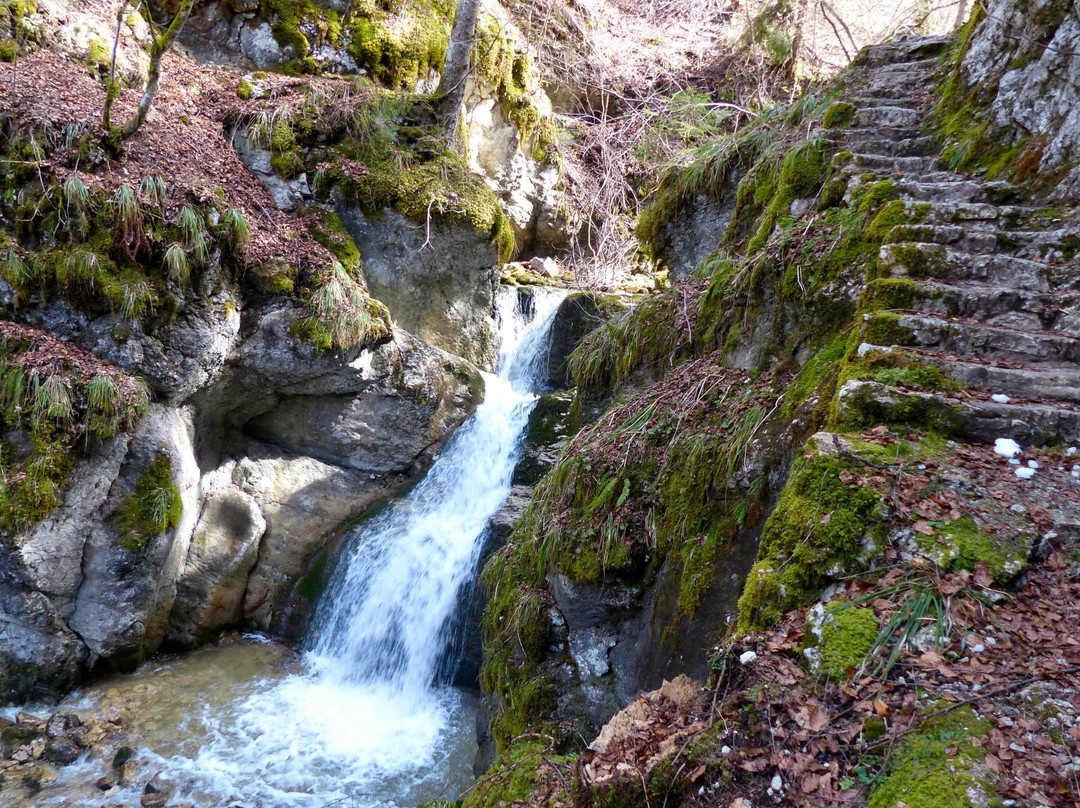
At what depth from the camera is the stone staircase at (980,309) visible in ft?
7.65

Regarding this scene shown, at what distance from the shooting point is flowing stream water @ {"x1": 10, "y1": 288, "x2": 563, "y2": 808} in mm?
4508

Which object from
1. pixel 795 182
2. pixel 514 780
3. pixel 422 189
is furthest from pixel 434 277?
pixel 514 780

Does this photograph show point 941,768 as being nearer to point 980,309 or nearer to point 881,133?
point 980,309

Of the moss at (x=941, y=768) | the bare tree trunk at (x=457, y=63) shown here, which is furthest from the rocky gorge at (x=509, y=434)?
the bare tree trunk at (x=457, y=63)

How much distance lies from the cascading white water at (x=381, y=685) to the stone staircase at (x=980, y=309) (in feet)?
14.5

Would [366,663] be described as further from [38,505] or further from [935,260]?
[935,260]

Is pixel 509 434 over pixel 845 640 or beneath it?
beneath

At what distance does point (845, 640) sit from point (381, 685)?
204 inches

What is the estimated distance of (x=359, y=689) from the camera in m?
5.76

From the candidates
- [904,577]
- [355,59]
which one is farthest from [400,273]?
[904,577]

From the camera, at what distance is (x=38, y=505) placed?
16.2 feet

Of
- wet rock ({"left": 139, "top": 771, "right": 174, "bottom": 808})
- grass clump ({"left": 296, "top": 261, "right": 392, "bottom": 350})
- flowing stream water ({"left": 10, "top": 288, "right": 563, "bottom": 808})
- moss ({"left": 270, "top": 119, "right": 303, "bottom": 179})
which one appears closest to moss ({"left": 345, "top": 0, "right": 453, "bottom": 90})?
moss ({"left": 270, "top": 119, "right": 303, "bottom": 179})

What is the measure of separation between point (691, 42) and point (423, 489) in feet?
36.0

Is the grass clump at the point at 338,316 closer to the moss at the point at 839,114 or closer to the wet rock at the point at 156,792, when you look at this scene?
the wet rock at the point at 156,792
